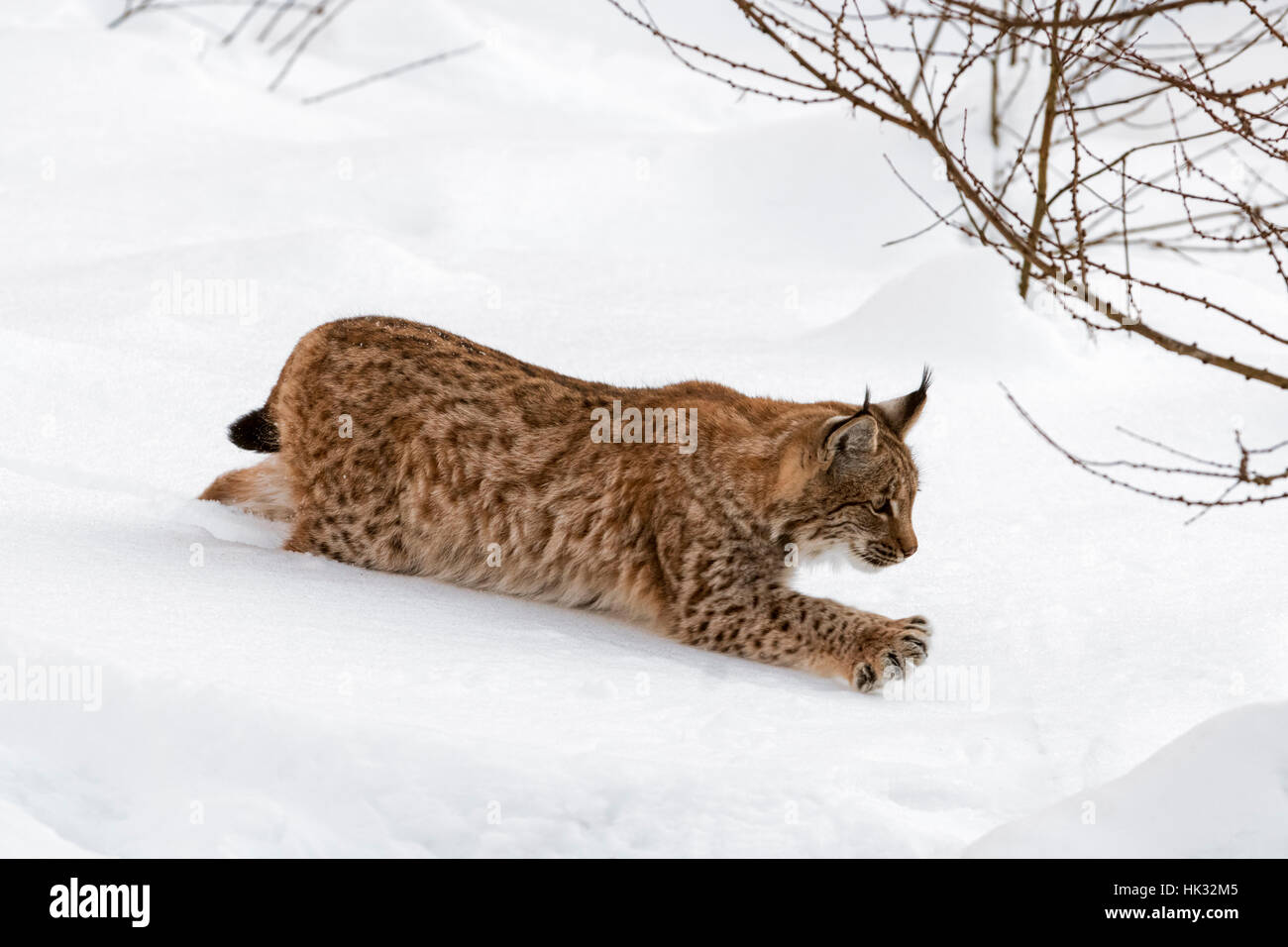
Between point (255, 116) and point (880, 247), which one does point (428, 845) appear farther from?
point (255, 116)

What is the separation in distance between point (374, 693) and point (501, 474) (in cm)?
140

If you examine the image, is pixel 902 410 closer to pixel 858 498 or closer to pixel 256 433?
pixel 858 498

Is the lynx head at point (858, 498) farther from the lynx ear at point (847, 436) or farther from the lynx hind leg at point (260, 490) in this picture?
the lynx hind leg at point (260, 490)

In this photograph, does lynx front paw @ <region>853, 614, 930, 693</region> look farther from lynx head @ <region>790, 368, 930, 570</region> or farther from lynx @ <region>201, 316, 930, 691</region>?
lynx head @ <region>790, 368, 930, 570</region>

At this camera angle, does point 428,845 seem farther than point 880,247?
No

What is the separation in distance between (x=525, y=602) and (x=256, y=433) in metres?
1.13

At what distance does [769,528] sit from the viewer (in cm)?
476

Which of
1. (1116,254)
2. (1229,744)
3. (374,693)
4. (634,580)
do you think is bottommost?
(1229,744)

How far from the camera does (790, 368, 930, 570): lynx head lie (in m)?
4.62

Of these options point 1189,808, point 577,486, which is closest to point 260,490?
point 577,486

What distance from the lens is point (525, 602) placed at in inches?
192

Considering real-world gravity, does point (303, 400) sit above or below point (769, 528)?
above

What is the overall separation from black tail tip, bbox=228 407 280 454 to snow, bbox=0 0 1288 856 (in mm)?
289
